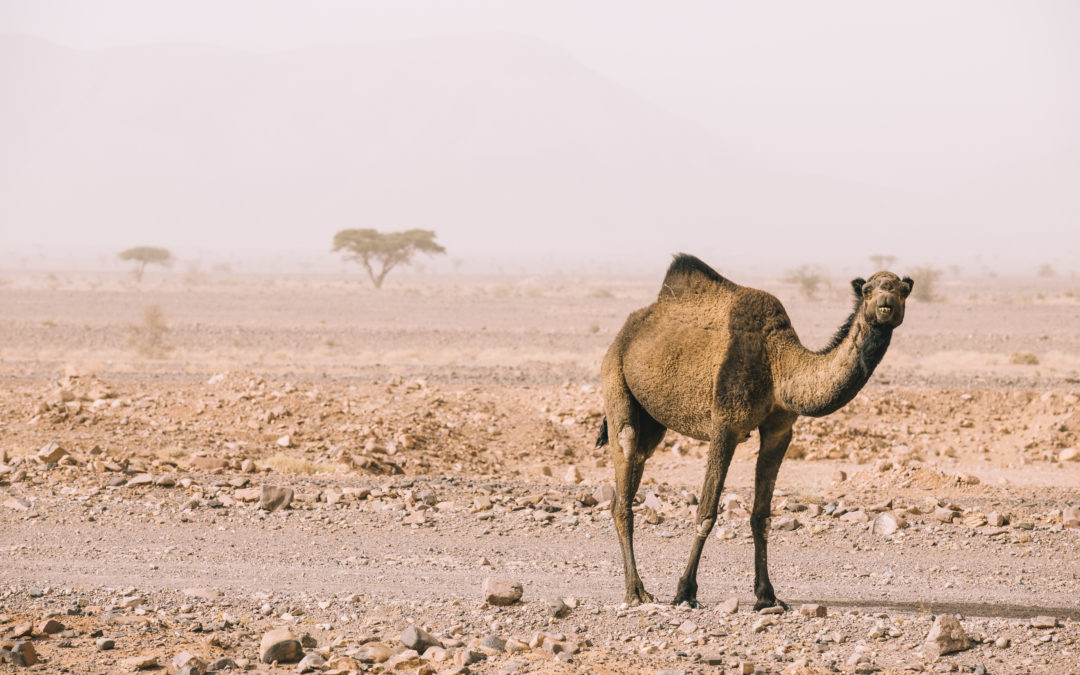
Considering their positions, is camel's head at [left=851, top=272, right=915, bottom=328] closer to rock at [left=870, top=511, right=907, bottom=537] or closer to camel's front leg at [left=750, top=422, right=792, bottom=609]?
camel's front leg at [left=750, top=422, right=792, bottom=609]

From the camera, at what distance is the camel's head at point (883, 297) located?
25.6 feet

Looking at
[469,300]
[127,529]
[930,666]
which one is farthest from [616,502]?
[469,300]

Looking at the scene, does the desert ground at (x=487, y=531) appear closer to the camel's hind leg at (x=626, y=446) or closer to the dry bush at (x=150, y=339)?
the camel's hind leg at (x=626, y=446)

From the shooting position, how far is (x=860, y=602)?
31.6 feet

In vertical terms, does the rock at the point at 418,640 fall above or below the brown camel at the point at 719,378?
below

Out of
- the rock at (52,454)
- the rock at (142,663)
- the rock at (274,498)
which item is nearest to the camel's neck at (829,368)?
the rock at (142,663)

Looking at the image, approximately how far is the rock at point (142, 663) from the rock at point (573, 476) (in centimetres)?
908

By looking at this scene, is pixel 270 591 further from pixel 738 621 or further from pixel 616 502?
pixel 738 621

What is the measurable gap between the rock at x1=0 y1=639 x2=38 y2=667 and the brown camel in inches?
172

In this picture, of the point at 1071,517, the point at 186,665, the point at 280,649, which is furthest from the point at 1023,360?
the point at 186,665

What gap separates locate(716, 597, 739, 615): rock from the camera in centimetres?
891

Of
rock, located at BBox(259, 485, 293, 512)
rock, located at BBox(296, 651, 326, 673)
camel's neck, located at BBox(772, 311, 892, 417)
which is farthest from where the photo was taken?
rock, located at BBox(259, 485, 293, 512)

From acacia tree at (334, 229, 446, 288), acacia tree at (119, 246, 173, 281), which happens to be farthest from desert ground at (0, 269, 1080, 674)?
acacia tree at (119, 246, 173, 281)

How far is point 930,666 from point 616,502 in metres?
2.92
